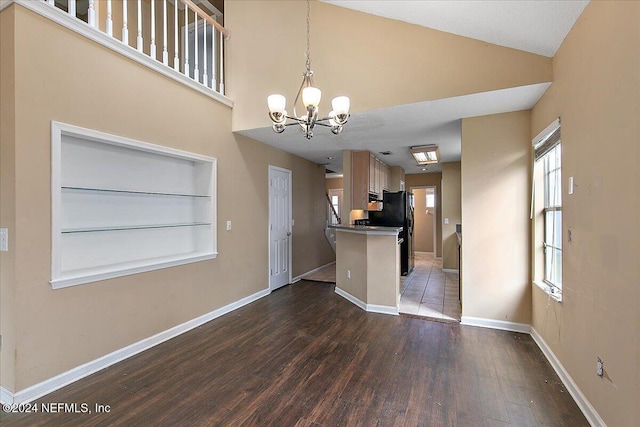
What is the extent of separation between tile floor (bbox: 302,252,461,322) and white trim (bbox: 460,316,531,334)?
13 cm

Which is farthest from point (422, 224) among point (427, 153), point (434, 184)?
point (427, 153)

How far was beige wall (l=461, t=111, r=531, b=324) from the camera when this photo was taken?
3.18 metres

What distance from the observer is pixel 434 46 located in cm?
284

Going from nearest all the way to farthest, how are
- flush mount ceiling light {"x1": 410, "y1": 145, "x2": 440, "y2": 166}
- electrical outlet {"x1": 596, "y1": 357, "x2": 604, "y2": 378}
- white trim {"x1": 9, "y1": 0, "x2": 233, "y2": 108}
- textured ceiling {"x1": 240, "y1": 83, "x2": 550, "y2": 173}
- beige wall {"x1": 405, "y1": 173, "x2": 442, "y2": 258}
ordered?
electrical outlet {"x1": 596, "y1": 357, "x2": 604, "y2": 378}, white trim {"x1": 9, "y1": 0, "x2": 233, "y2": 108}, textured ceiling {"x1": 240, "y1": 83, "x2": 550, "y2": 173}, flush mount ceiling light {"x1": 410, "y1": 145, "x2": 440, "y2": 166}, beige wall {"x1": 405, "y1": 173, "x2": 442, "y2": 258}

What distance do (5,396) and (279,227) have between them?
362cm

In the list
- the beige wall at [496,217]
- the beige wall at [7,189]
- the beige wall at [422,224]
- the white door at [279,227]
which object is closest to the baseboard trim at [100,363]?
the beige wall at [7,189]

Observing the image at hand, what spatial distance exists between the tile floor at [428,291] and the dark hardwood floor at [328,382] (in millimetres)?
427

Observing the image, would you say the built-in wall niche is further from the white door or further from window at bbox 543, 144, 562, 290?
window at bbox 543, 144, 562, 290

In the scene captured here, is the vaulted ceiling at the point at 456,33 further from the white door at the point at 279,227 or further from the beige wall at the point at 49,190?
the beige wall at the point at 49,190

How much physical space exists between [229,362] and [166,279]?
1149 mm

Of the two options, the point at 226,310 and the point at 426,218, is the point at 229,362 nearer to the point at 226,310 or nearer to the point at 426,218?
the point at 226,310

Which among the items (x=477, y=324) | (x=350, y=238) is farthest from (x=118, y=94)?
(x=477, y=324)

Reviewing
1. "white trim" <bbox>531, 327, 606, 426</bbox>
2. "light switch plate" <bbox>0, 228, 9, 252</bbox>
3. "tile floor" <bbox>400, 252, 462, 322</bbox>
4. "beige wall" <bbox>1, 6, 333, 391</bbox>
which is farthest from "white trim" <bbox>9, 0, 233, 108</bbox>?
"white trim" <bbox>531, 327, 606, 426</bbox>

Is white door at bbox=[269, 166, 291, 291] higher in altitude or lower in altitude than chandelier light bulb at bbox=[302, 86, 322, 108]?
lower
